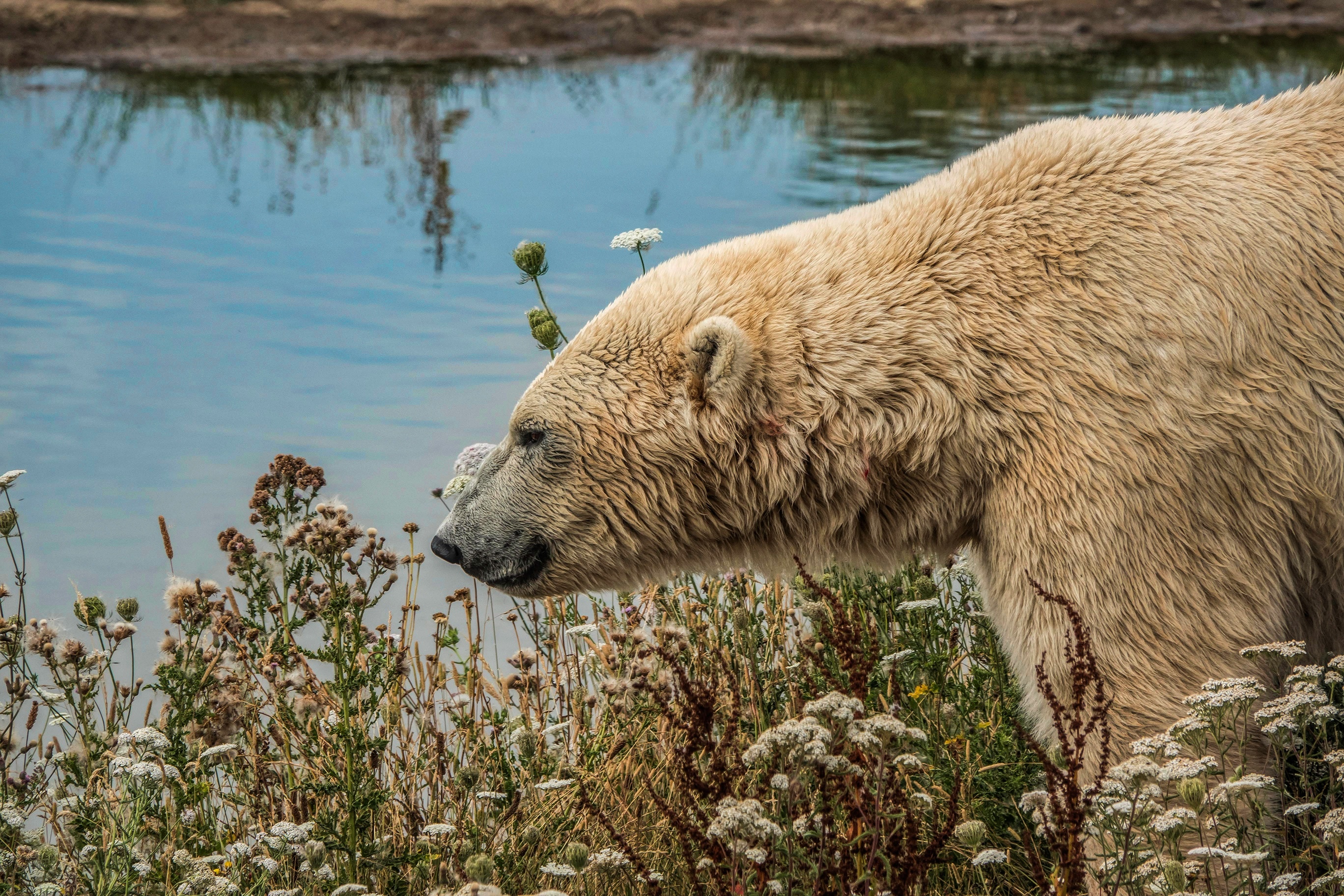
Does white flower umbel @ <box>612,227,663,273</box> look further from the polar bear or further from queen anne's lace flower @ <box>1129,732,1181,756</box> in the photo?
queen anne's lace flower @ <box>1129,732,1181,756</box>

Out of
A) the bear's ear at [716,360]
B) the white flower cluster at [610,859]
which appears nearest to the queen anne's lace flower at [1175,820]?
the white flower cluster at [610,859]

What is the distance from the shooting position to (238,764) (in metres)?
3.86

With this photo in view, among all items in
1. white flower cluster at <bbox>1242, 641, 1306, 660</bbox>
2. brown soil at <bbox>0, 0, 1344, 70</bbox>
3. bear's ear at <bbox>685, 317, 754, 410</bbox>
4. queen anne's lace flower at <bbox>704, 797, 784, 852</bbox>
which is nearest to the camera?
queen anne's lace flower at <bbox>704, 797, 784, 852</bbox>

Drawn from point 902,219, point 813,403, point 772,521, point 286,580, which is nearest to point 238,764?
point 286,580

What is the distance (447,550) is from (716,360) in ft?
3.44

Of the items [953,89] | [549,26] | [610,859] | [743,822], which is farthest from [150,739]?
[549,26]

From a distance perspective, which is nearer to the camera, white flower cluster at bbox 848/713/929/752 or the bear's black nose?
white flower cluster at bbox 848/713/929/752

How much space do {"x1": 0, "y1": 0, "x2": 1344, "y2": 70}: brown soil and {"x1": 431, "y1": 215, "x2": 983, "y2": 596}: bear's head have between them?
15228 mm

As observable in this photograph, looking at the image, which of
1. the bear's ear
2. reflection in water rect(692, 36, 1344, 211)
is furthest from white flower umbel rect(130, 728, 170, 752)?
reflection in water rect(692, 36, 1344, 211)

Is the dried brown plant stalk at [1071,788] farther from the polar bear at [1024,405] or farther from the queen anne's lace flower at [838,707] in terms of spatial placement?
the polar bear at [1024,405]

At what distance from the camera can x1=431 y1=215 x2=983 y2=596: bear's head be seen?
348 centimetres

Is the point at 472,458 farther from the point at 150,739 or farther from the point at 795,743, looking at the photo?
the point at 795,743

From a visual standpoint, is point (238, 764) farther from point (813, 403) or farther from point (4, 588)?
point (813, 403)

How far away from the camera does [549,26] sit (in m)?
19.0
